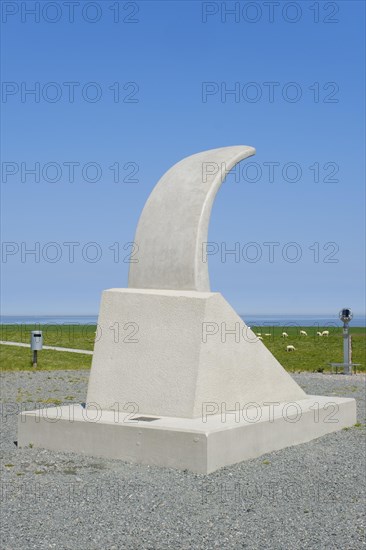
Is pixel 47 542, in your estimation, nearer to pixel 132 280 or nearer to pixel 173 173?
pixel 132 280

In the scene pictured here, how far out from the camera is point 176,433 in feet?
24.6

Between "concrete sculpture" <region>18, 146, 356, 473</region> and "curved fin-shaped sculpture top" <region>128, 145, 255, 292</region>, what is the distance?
15mm

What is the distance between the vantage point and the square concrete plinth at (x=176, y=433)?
7.47 m

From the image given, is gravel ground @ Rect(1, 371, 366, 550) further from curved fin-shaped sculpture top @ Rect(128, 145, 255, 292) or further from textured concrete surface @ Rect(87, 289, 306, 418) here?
curved fin-shaped sculpture top @ Rect(128, 145, 255, 292)

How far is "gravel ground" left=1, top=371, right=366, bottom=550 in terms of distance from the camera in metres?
5.29

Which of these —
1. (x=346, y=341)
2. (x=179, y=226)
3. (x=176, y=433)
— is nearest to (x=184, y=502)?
(x=176, y=433)

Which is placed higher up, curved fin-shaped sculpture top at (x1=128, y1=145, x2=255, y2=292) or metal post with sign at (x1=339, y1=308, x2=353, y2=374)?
curved fin-shaped sculpture top at (x1=128, y1=145, x2=255, y2=292)

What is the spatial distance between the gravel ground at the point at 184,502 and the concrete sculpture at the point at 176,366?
26cm

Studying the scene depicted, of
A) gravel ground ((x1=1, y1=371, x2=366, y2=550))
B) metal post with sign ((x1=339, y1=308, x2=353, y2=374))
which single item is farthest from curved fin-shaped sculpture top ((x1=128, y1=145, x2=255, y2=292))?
metal post with sign ((x1=339, y1=308, x2=353, y2=374))

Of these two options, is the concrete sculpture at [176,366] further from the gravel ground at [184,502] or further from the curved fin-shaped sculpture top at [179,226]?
the gravel ground at [184,502]

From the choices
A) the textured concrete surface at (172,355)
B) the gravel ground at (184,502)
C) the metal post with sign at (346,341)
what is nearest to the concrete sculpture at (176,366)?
the textured concrete surface at (172,355)

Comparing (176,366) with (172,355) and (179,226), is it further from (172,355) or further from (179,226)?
(179,226)

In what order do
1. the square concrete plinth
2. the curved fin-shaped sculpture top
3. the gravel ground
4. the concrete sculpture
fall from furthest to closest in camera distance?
the curved fin-shaped sculpture top → the concrete sculpture → the square concrete plinth → the gravel ground

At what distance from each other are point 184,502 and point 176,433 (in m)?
1.34
